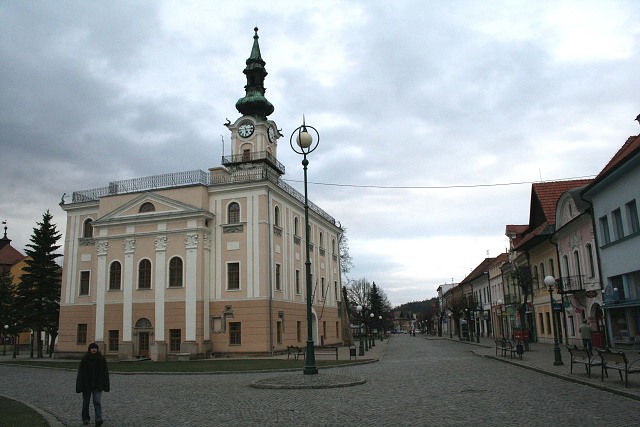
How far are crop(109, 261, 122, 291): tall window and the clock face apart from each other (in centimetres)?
1307

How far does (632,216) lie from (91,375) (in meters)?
21.7

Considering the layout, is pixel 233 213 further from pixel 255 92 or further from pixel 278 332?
pixel 255 92

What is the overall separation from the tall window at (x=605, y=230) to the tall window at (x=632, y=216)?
97.6 inches

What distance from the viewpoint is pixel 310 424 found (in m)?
9.60

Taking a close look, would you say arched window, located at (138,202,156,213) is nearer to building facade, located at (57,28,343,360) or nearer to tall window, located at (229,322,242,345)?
building facade, located at (57,28,343,360)

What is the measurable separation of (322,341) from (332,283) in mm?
7039

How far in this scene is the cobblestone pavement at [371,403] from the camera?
32.2ft

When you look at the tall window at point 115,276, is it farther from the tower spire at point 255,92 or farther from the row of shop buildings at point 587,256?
the row of shop buildings at point 587,256

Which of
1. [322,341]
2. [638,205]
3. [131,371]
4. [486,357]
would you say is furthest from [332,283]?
[638,205]

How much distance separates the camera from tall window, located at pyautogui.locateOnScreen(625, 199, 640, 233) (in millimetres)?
22500

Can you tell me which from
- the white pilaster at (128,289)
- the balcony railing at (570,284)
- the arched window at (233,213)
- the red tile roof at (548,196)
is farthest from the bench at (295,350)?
the red tile roof at (548,196)

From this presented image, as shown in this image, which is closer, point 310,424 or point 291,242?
point 310,424

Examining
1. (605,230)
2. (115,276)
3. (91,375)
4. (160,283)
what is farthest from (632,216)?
(115,276)

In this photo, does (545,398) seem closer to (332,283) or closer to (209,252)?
(209,252)
